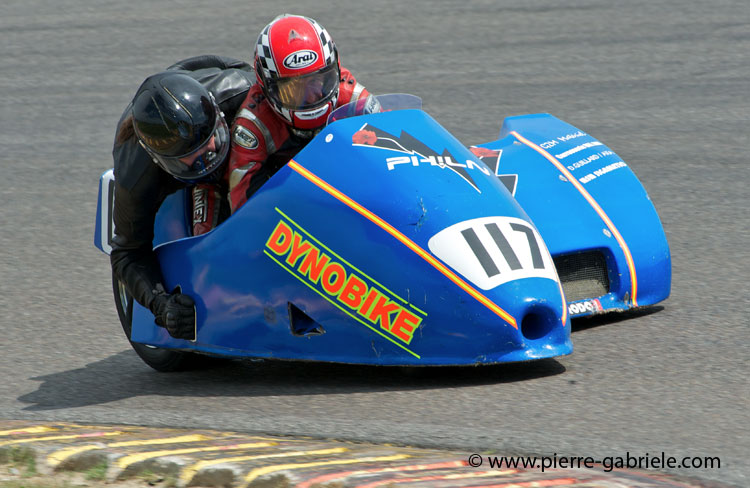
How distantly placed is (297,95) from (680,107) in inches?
208

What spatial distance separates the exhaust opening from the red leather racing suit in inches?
22.0

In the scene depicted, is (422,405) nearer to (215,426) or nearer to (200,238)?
(215,426)

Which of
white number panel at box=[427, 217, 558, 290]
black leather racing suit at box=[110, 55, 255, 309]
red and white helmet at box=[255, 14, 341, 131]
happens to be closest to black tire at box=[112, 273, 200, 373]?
black leather racing suit at box=[110, 55, 255, 309]

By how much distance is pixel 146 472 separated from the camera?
12.1 ft

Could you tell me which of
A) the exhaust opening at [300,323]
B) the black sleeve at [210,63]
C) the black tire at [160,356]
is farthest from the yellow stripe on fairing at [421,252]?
the black sleeve at [210,63]

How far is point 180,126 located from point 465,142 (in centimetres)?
447

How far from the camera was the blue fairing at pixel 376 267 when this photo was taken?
4148mm

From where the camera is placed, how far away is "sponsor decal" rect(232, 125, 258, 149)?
16.1ft

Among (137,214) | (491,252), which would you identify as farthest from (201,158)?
(491,252)

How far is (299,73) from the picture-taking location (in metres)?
4.91

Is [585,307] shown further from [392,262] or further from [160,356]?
[160,356]

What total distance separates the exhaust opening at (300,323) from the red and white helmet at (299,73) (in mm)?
947

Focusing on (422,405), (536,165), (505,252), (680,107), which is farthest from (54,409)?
(680,107)

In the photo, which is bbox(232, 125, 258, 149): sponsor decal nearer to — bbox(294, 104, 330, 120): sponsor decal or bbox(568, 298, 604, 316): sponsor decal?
bbox(294, 104, 330, 120): sponsor decal
